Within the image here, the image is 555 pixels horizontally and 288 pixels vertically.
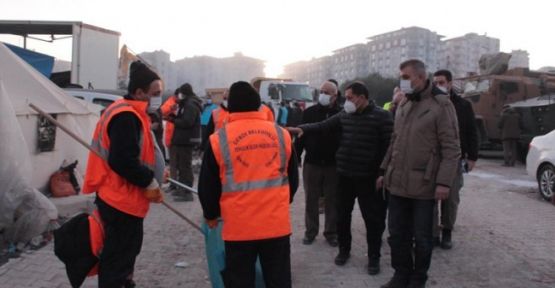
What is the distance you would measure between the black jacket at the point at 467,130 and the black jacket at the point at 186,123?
13.6 feet

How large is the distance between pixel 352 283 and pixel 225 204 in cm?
219

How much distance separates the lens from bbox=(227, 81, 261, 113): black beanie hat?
296 centimetres

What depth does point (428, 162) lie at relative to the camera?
13.4 ft

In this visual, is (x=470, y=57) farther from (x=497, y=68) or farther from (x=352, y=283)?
(x=352, y=283)

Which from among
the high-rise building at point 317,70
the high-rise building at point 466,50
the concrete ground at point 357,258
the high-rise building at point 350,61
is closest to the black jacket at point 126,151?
the concrete ground at point 357,258

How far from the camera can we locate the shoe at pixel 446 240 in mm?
5738

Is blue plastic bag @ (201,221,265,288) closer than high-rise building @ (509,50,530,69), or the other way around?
blue plastic bag @ (201,221,265,288)

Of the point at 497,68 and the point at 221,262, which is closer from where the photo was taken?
the point at 221,262

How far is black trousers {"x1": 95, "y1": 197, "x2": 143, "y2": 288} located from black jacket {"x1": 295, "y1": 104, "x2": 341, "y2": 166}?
2.73m

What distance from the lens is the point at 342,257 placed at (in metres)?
5.14

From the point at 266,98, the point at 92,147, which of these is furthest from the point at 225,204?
the point at 266,98

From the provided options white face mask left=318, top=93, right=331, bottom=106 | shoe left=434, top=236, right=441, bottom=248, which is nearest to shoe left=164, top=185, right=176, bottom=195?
white face mask left=318, top=93, right=331, bottom=106

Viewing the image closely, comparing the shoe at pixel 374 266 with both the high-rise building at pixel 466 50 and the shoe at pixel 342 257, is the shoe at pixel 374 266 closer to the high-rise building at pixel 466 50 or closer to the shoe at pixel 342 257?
the shoe at pixel 342 257

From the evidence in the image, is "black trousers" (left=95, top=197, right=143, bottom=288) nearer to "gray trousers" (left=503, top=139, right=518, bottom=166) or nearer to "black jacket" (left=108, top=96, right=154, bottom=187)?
"black jacket" (left=108, top=96, right=154, bottom=187)
